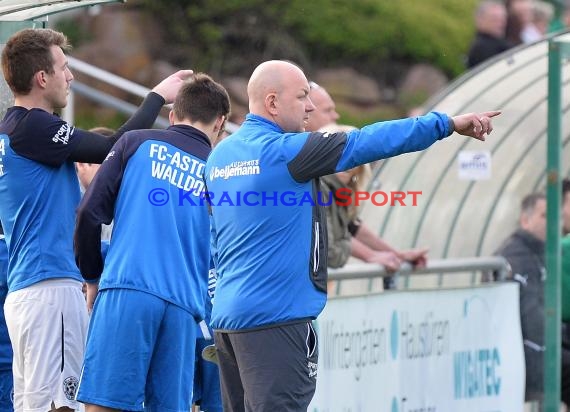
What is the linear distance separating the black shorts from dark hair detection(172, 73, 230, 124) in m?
1.19

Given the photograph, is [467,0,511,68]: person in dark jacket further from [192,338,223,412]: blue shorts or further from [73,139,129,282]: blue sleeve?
[73,139,129,282]: blue sleeve

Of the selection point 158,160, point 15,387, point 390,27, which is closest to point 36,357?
point 15,387

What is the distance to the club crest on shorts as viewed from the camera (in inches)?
253

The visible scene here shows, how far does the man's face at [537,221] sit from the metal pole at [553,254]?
1.46ft

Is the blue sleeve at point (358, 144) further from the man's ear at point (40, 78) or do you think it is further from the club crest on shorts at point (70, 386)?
the club crest on shorts at point (70, 386)

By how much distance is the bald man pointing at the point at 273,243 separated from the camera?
589cm

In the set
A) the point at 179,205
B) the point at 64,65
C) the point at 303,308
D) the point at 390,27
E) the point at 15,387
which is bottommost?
the point at 15,387

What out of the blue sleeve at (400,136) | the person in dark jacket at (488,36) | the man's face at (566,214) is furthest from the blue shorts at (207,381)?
the person in dark jacket at (488,36)

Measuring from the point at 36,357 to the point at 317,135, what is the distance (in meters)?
1.82

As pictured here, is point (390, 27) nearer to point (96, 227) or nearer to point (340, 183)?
point (340, 183)

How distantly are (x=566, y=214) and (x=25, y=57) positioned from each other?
5.12 metres

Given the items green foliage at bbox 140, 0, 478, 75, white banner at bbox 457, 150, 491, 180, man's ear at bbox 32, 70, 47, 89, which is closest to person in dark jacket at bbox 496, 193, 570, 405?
white banner at bbox 457, 150, 491, 180

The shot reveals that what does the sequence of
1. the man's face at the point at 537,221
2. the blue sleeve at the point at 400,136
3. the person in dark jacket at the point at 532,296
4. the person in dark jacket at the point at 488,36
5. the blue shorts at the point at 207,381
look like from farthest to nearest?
1. the person in dark jacket at the point at 488,36
2. the man's face at the point at 537,221
3. the person in dark jacket at the point at 532,296
4. the blue shorts at the point at 207,381
5. the blue sleeve at the point at 400,136

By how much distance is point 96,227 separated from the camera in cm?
620
